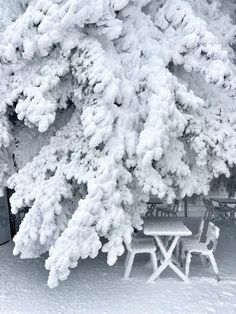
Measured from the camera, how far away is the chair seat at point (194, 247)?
616cm

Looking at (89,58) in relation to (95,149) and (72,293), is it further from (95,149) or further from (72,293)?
(72,293)

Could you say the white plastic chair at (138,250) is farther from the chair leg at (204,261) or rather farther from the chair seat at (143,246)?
the chair leg at (204,261)

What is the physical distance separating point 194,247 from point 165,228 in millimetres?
592

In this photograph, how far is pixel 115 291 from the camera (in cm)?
574

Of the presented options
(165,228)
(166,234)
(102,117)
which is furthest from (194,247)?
(102,117)

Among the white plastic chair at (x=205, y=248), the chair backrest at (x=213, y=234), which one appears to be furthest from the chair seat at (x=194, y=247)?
the chair backrest at (x=213, y=234)

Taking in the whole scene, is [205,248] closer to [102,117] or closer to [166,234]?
[166,234]

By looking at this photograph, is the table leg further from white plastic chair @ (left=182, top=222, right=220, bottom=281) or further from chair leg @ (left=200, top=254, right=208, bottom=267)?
chair leg @ (left=200, top=254, right=208, bottom=267)

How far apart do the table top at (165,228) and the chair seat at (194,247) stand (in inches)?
12.8

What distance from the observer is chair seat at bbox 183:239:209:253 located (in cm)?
616

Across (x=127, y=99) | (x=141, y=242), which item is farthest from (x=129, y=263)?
(x=127, y=99)

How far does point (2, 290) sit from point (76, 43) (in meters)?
3.58

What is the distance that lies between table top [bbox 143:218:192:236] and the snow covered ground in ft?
2.40

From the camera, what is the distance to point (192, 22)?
5.50 m
